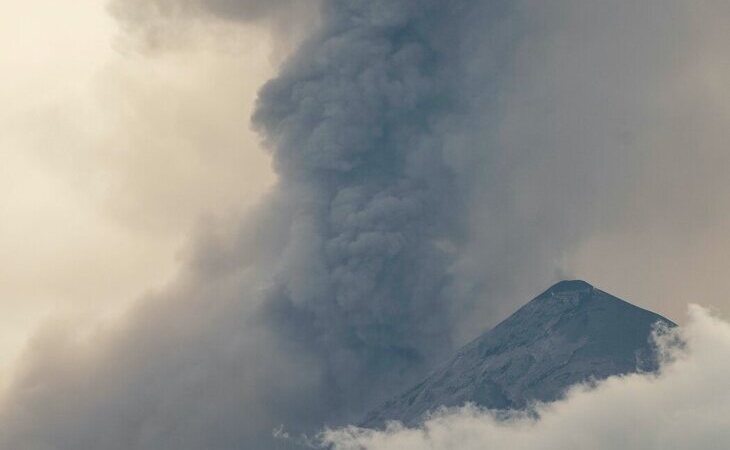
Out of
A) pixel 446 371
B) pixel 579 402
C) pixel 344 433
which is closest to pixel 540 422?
pixel 579 402

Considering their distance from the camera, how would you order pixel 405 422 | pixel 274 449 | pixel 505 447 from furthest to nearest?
pixel 505 447, pixel 405 422, pixel 274 449

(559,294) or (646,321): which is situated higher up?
(559,294)

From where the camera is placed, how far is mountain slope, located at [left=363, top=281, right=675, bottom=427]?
11238cm

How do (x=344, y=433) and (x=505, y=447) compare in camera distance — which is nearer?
(x=344, y=433)

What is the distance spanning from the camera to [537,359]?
115 metres

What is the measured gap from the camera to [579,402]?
117250 millimetres

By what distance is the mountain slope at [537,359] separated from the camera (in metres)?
112

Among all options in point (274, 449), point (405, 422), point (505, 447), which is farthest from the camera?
point (505, 447)

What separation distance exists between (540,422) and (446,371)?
38.8 ft

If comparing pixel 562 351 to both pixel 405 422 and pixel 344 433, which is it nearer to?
pixel 405 422

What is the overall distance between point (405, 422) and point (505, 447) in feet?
44.4

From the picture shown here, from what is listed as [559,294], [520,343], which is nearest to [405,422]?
[520,343]

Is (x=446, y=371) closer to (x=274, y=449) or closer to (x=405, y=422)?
(x=405, y=422)

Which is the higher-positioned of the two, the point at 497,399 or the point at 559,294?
the point at 559,294
